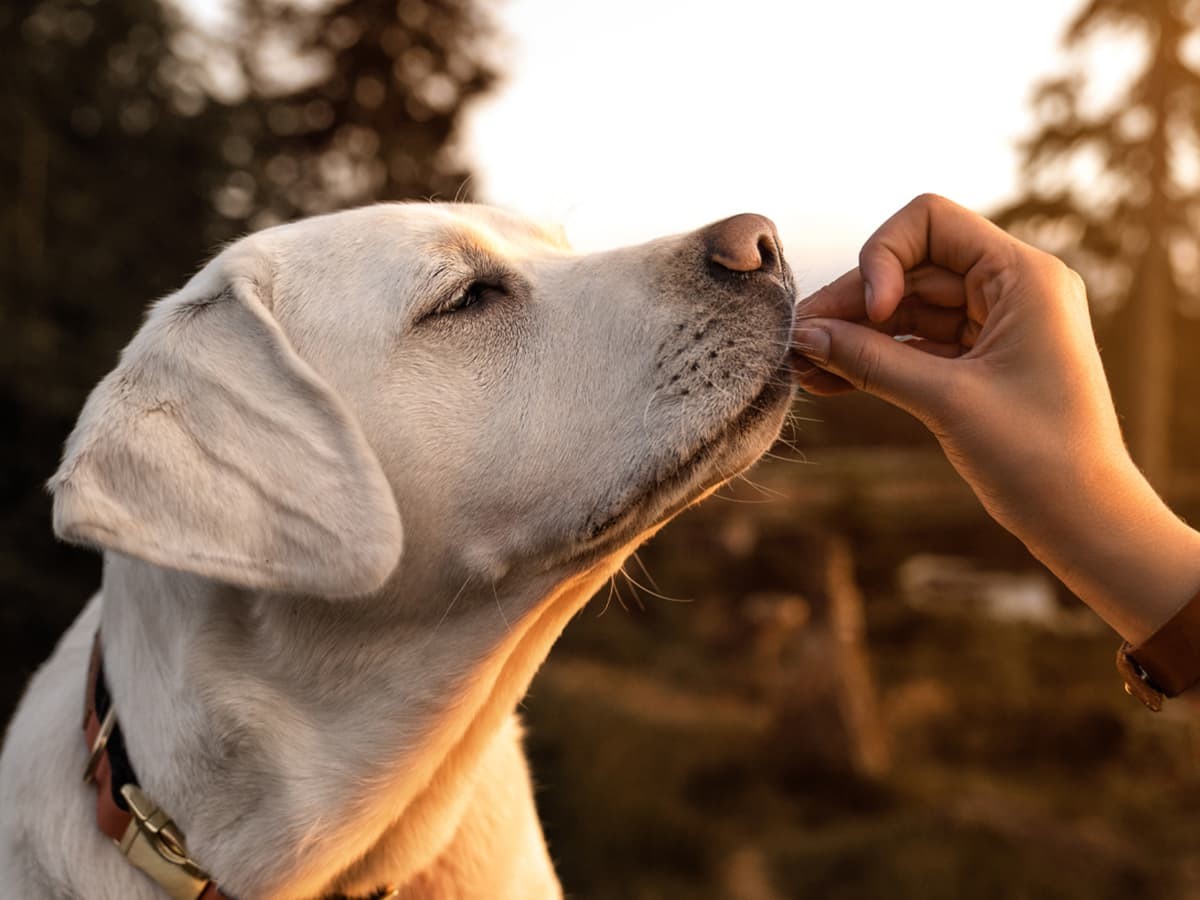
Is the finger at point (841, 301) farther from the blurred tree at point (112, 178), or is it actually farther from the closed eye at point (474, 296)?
the blurred tree at point (112, 178)

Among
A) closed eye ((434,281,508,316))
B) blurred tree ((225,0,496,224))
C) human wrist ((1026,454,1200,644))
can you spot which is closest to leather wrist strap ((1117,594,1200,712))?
human wrist ((1026,454,1200,644))

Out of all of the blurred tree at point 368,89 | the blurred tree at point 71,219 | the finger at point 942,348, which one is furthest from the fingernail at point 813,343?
the blurred tree at point 368,89

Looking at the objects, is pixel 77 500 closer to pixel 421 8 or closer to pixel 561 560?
pixel 561 560

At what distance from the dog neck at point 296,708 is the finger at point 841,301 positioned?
70 centimetres

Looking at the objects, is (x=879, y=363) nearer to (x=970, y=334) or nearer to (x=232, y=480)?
(x=970, y=334)

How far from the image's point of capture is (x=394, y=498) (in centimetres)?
215

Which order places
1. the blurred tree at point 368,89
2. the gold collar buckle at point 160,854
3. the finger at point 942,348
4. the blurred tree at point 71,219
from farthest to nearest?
the blurred tree at point 368,89
the blurred tree at point 71,219
the finger at point 942,348
the gold collar buckle at point 160,854

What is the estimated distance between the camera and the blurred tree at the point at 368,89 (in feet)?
32.0

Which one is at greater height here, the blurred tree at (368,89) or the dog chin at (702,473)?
the dog chin at (702,473)

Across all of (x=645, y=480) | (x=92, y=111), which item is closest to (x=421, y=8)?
(x=92, y=111)

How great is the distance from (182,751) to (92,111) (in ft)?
22.9

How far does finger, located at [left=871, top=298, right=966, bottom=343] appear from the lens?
7.67 feet

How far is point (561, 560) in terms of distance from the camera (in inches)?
90.1

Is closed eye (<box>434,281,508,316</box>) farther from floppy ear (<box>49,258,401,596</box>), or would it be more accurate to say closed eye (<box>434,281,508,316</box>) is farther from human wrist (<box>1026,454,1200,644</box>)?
human wrist (<box>1026,454,1200,644</box>)
